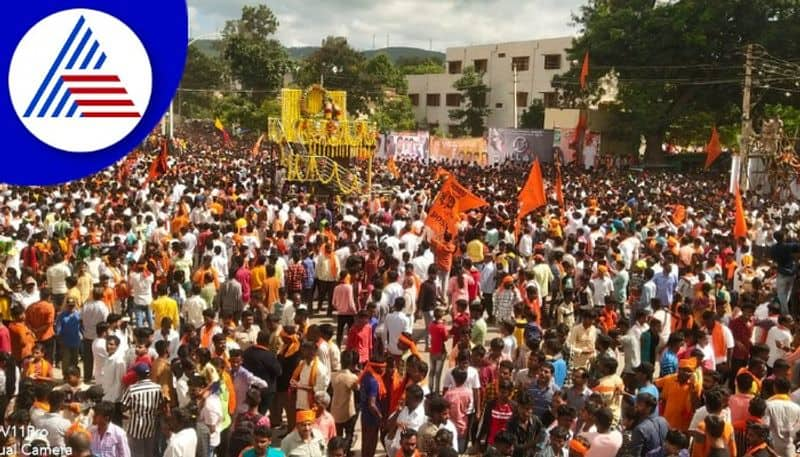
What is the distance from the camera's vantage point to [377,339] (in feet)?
26.5

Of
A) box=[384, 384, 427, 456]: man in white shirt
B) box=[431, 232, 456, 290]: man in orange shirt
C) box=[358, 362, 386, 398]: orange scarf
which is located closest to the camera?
box=[384, 384, 427, 456]: man in white shirt

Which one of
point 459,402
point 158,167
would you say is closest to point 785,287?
point 459,402

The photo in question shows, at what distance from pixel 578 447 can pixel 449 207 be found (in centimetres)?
700

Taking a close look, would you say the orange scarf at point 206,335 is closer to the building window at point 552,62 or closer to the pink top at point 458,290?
the pink top at point 458,290

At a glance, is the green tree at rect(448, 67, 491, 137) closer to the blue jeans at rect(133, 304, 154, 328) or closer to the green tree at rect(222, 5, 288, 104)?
the green tree at rect(222, 5, 288, 104)

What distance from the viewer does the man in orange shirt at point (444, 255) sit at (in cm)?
1152

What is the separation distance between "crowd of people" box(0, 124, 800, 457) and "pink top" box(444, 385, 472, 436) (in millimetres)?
13

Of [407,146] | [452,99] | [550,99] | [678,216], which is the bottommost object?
[678,216]

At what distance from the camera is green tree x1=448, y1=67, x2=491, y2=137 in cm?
5238

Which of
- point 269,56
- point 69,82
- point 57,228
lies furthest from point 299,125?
point 269,56

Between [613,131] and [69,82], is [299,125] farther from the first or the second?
[69,82]

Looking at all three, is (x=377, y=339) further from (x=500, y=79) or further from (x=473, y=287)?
(x=500, y=79)

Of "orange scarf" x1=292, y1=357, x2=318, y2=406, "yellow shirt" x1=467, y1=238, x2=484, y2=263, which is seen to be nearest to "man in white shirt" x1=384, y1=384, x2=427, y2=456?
"orange scarf" x1=292, y1=357, x2=318, y2=406

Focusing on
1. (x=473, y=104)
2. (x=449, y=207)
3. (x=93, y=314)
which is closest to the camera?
(x=93, y=314)
